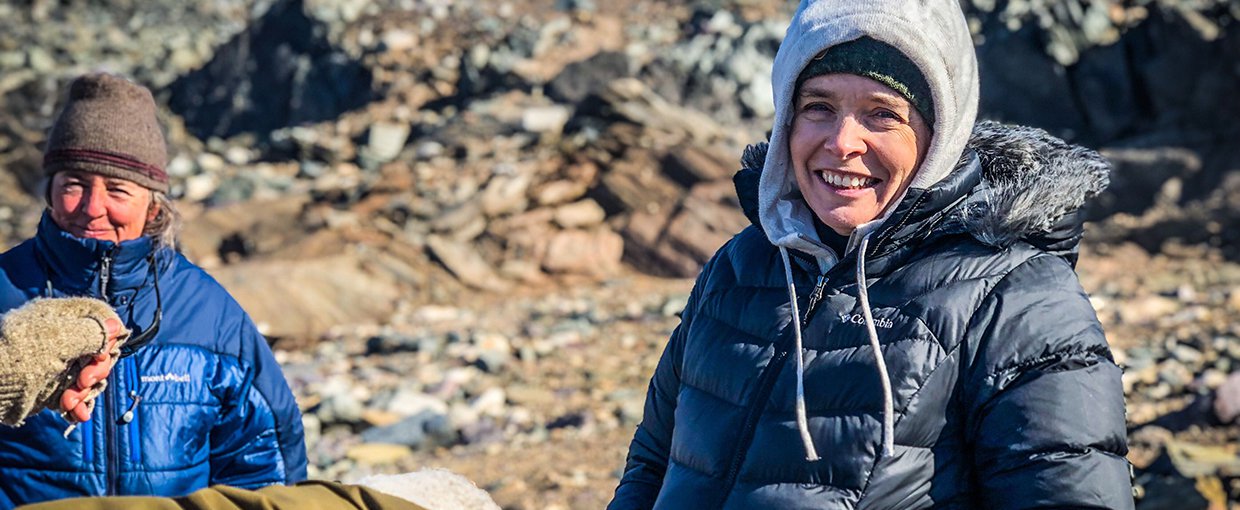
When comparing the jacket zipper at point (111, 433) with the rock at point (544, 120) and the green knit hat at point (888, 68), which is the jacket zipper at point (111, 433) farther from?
the rock at point (544, 120)

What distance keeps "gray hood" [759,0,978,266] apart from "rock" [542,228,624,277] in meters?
12.3

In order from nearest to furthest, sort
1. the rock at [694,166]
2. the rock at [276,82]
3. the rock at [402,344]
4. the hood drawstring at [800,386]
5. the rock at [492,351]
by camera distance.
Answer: the hood drawstring at [800,386], the rock at [492,351], the rock at [402,344], the rock at [694,166], the rock at [276,82]

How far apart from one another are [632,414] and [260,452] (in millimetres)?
5511

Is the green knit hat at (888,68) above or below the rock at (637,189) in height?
above

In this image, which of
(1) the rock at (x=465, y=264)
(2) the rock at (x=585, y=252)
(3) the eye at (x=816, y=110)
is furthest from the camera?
(2) the rock at (x=585, y=252)

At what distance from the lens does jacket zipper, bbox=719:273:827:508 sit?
226 centimetres

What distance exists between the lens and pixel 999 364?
2.05 m

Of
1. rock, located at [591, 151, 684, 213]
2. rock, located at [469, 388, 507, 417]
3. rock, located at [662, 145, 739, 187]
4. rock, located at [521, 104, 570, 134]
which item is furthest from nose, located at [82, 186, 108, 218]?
rock, located at [521, 104, 570, 134]

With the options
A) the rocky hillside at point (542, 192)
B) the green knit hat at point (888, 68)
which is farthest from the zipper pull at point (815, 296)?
the rocky hillside at point (542, 192)

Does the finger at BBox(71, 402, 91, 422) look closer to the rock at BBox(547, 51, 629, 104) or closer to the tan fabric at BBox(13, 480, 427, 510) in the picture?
the tan fabric at BBox(13, 480, 427, 510)

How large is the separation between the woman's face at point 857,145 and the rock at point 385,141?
18.1m

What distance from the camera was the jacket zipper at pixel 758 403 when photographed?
7.43 feet

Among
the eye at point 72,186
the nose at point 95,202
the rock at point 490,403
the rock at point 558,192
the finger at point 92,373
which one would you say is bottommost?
the rock at point 490,403

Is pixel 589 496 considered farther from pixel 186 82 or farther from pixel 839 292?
pixel 186 82
